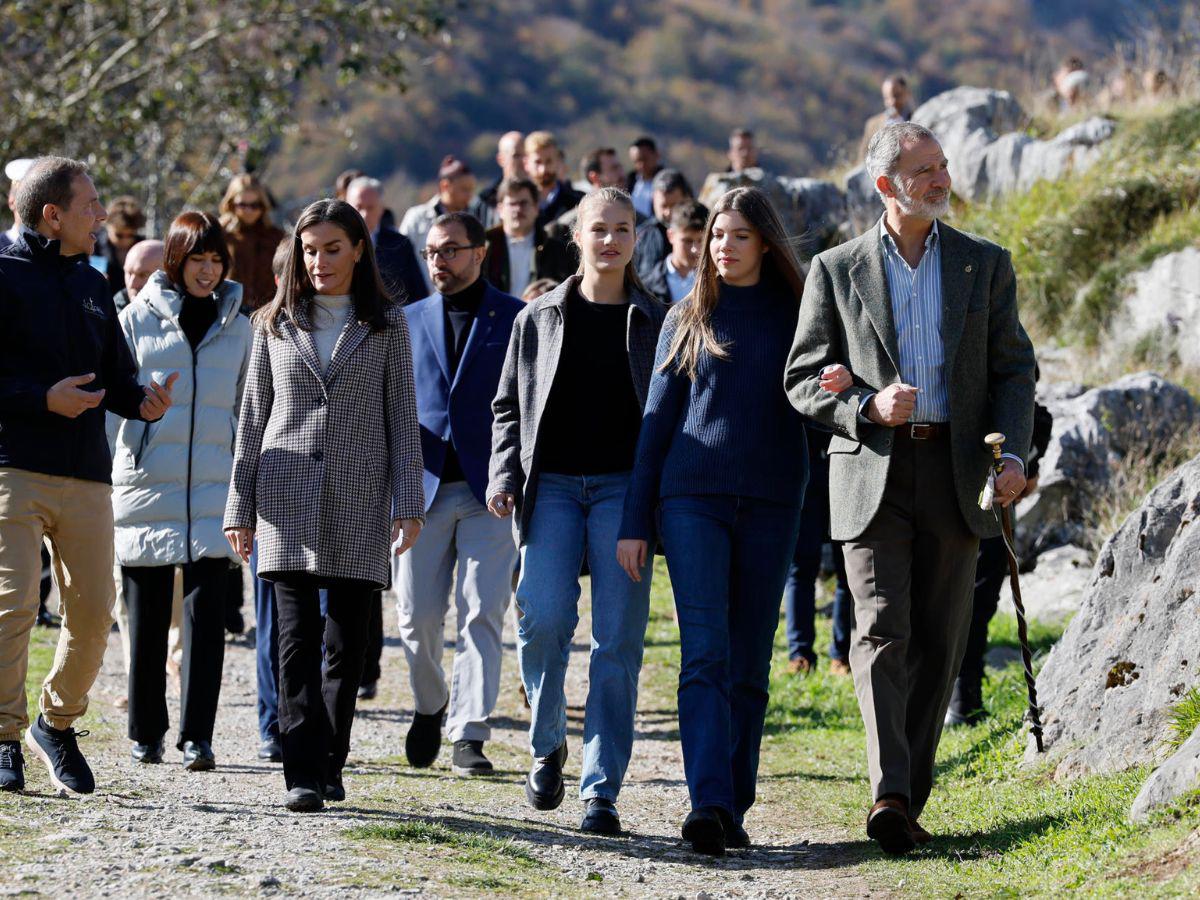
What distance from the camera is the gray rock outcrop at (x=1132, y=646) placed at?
6.18 metres

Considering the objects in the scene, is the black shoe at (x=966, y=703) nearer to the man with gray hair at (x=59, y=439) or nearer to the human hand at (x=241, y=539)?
the human hand at (x=241, y=539)

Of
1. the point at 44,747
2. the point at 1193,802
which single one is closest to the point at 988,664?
the point at 1193,802

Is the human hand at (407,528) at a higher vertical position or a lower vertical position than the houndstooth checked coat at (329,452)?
lower

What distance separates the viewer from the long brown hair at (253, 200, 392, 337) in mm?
6406

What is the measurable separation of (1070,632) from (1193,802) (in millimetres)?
2146

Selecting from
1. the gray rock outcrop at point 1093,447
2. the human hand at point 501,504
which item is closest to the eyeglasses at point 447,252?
the human hand at point 501,504

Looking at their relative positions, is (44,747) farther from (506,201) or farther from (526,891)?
(506,201)

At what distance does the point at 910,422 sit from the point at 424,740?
2.82 m

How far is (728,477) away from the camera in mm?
6125

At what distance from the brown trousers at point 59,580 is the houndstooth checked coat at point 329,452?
1.71 ft

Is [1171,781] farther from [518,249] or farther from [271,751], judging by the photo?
[518,249]

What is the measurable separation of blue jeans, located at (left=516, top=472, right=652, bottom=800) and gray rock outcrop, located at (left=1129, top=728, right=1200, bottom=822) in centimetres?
178

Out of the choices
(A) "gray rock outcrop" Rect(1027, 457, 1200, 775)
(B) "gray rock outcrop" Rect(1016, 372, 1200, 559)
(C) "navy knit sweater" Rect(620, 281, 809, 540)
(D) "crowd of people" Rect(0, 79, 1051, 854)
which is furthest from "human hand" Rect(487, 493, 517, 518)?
(B) "gray rock outcrop" Rect(1016, 372, 1200, 559)

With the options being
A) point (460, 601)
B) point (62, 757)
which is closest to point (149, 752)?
point (62, 757)
